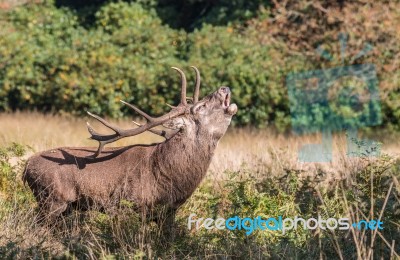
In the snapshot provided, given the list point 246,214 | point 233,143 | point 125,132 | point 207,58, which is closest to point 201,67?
point 207,58

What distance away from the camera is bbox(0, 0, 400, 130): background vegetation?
1669 centimetres

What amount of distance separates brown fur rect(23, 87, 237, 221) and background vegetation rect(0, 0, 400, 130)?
27.5ft

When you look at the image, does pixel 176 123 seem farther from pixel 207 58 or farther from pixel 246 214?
pixel 207 58

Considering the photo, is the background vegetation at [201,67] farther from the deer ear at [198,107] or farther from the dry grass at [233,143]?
the deer ear at [198,107]

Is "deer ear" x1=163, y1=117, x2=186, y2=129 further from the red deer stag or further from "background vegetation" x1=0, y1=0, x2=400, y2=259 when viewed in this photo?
"background vegetation" x1=0, y1=0, x2=400, y2=259

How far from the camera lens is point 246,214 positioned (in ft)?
25.6

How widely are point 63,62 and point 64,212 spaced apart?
30.6 feet

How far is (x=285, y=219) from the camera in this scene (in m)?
7.87

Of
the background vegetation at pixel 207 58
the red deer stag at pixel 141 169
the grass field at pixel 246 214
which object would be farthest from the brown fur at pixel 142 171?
the background vegetation at pixel 207 58

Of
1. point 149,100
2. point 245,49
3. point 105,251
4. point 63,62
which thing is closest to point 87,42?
point 63,62

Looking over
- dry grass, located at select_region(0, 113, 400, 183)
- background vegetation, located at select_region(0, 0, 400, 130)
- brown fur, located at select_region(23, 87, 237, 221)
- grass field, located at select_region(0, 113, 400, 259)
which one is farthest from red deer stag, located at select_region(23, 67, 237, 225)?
background vegetation, located at select_region(0, 0, 400, 130)

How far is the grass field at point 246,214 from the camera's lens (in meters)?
6.96

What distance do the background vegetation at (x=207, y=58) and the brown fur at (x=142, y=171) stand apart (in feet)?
27.5

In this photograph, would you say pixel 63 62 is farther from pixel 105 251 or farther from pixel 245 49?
pixel 105 251
